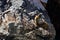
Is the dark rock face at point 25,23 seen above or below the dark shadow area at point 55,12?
below

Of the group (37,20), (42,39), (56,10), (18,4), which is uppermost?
(56,10)

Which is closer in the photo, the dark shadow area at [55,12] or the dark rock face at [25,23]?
the dark rock face at [25,23]

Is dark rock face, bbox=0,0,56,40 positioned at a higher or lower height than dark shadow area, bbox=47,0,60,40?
lower

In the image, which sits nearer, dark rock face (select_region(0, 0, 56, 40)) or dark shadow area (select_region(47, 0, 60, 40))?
dark rock face (select_region(0, 0, 56, 40))

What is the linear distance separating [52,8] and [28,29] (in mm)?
677

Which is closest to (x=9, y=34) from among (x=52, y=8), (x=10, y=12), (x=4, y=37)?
(x=4, y=37)

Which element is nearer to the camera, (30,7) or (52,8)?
(30,7)

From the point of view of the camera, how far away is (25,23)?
0.83 metres

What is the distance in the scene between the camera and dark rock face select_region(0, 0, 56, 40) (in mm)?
816

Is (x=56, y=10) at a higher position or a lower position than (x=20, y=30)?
higher

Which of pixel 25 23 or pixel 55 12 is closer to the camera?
pixel 25 23

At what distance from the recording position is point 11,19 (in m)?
0.84

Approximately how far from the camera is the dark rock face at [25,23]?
816 millimetres

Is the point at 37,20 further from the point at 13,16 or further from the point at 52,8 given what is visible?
the point at 52,8
